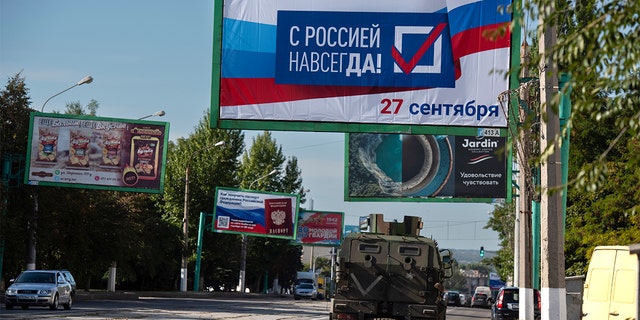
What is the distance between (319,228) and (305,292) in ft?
27.0

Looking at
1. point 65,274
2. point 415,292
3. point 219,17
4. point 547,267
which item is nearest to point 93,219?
point 65,274

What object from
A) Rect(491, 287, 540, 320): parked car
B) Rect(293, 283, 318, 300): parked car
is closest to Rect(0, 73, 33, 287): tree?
Rect(491, 287, 540, 320): parked car

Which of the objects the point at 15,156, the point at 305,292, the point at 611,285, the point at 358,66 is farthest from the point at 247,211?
the point at 358,66

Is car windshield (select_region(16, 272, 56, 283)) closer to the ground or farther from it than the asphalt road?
farther from it

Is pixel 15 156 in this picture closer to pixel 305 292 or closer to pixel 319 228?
pixel 305 292

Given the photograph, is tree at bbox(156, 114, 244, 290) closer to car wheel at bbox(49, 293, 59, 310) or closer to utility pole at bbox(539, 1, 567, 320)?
car wheel at bbox(49, 293, 59, 310)

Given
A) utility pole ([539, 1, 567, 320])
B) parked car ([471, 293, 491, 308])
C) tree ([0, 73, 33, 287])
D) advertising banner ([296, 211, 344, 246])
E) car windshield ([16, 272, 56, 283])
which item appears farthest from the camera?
advertising banner ([296, 211, 344, 246])

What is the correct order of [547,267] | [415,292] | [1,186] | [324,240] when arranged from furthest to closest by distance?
[324,240], [1,186], [415,292], [547,267]

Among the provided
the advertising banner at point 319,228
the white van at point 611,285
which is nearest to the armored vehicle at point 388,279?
the white van at point 611,285

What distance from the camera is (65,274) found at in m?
37.7

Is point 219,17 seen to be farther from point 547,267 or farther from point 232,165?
point 232,165

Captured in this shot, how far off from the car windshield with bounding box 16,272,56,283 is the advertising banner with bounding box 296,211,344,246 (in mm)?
49408

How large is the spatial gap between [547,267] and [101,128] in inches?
1406

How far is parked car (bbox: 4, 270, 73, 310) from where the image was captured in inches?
1359
